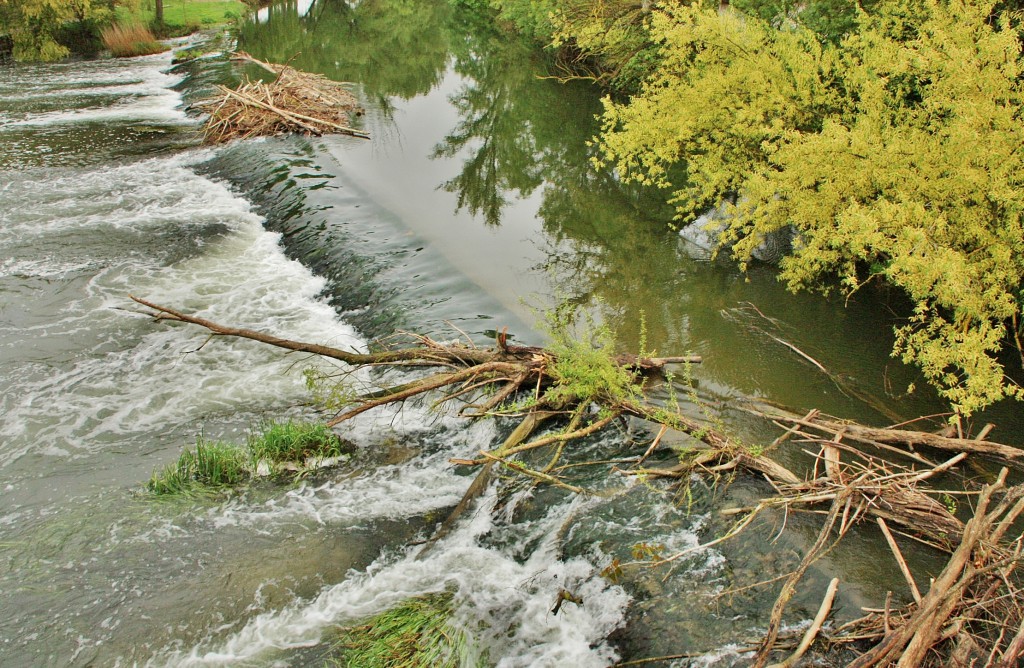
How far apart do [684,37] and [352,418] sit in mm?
7106

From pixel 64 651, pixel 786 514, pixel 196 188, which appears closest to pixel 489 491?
pixel 786 514

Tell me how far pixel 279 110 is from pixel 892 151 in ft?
47.0

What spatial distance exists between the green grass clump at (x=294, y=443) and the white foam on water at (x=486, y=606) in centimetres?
161

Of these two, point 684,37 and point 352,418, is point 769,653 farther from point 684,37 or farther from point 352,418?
point 684,37

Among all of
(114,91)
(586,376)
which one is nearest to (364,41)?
(114,91)

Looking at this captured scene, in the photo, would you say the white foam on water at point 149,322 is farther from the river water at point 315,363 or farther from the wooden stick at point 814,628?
the wooden stick at point 814,628

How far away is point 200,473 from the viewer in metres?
6.79

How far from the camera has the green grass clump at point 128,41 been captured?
29.2 metres

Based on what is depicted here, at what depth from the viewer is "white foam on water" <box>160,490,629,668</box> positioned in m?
5.10

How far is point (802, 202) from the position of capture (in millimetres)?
8383

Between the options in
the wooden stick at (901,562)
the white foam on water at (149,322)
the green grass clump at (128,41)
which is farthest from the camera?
the green grass clump at (128,41)

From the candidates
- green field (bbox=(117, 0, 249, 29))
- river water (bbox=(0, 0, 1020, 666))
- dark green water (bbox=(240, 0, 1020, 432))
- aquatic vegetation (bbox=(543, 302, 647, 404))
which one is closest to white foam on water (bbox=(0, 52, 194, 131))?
river water (bbox=(0, 0, 1020, 666))

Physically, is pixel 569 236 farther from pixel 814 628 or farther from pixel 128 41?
pixel 128 41

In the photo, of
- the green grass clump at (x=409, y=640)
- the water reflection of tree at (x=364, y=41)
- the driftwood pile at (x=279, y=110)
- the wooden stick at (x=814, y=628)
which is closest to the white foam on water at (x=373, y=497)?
the green grass clump at (x=409, y=640)
